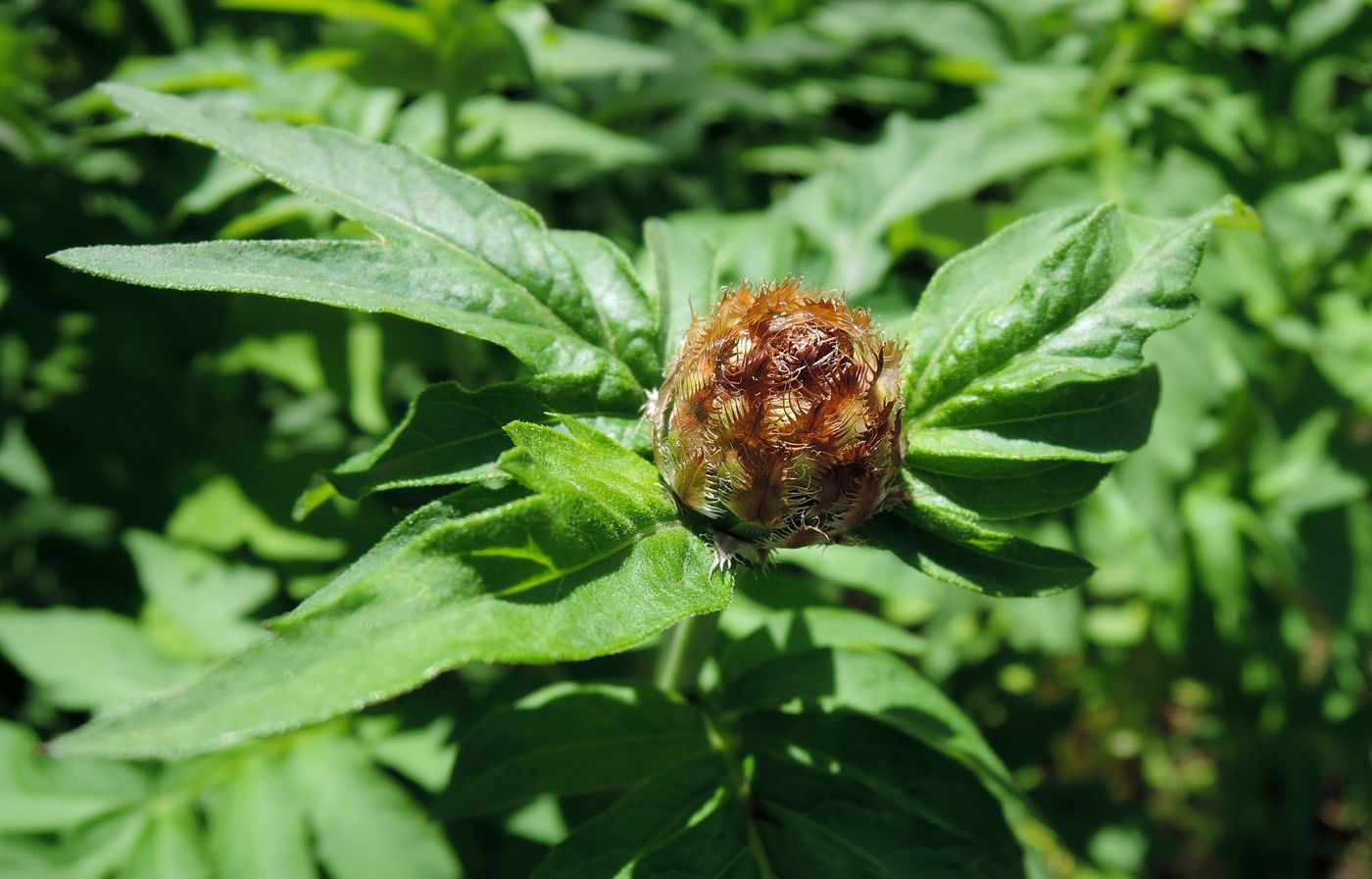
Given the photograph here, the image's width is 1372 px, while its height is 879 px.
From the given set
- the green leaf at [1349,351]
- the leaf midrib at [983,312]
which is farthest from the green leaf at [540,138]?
the green leaf at [1349,351]

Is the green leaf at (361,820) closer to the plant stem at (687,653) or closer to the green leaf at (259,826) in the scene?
the green leaf at (259,826)

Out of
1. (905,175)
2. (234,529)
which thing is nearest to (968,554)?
(905,175)

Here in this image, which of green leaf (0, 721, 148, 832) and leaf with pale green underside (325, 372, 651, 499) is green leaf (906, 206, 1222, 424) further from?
green leaf (0, 721, 148, 832)

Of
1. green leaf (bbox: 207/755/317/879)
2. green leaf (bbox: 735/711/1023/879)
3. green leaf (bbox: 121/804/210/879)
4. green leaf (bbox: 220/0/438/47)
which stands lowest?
green leaf (bbox: 121/804/210/879)

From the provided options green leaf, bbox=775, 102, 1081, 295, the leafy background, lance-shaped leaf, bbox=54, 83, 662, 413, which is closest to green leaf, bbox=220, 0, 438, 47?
the leafy background

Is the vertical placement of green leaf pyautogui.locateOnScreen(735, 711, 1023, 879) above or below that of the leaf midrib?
below

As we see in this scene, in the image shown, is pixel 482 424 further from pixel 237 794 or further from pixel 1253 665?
pixel 1253 665

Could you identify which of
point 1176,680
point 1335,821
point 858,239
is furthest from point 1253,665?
point 858,239
